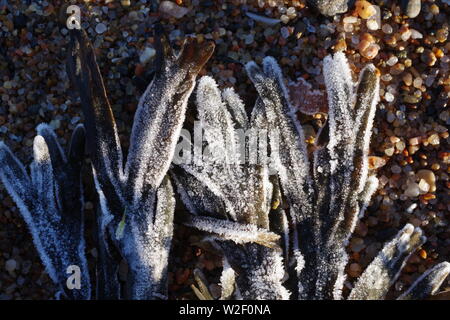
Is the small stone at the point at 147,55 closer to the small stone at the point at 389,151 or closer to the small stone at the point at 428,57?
the small stone at the point at 389,151

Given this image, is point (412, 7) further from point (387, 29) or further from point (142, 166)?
point (142, 166)

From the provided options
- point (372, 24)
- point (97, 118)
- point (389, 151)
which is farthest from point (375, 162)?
point (97, 118)

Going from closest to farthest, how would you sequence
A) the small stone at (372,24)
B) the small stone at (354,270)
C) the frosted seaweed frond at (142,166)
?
the frosted seaweed frond at (142,166)
the small stone at (354,270)
the small stone at (372,24)

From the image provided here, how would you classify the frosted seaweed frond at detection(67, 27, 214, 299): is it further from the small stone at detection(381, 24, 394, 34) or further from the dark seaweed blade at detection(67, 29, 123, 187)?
the small stone at detection(381, 24, 394, 34)

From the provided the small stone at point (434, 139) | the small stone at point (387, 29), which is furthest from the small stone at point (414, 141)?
the small stone at point (387, 29)

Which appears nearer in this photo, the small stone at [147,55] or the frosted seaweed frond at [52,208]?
the frosted seaweed frond at [52,208]

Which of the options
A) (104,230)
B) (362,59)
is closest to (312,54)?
(362,59)
